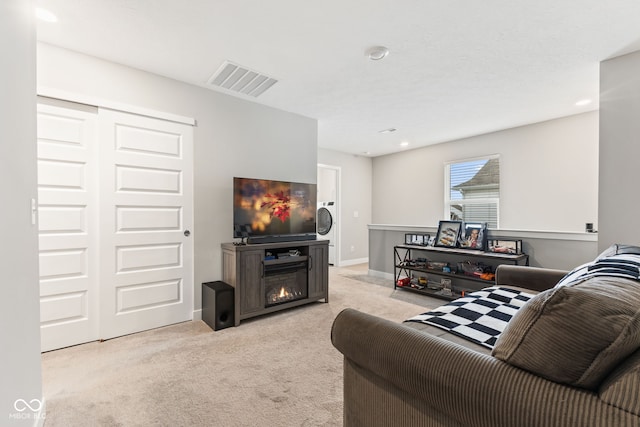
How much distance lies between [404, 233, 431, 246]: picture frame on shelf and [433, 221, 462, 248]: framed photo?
0.19 meters

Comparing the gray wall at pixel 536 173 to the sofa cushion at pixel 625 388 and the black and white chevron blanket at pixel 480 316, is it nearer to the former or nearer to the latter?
the black and white chevron blanket at pixel 480 316

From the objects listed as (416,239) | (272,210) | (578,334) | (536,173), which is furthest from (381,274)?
(578,334)

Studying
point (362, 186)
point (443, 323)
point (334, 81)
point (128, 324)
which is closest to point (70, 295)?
point (128, 324)

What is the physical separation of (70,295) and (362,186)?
526 centimetres

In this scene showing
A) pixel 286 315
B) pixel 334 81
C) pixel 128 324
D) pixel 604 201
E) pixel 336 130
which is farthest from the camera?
pixel 336 130

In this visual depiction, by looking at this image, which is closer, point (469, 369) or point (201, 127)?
point (469, 369)

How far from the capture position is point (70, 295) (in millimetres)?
2385

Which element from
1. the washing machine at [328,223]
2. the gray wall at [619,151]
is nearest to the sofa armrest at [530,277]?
the gray wall at [619,151]

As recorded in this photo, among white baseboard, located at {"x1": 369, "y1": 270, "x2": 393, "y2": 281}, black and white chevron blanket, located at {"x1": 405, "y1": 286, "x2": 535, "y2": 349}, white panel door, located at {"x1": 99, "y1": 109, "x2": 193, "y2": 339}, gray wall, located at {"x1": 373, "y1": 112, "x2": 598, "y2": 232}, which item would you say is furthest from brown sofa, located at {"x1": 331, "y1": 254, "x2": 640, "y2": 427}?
gray wall, located at {"x1": 373, "y1": 112, "x2": 598, "y2": 232}

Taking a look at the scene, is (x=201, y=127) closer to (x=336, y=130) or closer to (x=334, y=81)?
(x=334, y=81)

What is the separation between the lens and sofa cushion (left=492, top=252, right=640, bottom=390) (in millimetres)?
676

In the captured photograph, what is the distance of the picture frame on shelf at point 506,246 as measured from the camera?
3.35 meters

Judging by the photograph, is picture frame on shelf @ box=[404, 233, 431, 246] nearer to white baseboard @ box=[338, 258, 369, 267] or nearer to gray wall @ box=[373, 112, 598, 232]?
gray wall @ box=[373, 112, 598, 232]

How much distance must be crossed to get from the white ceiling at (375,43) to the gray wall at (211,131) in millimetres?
128
